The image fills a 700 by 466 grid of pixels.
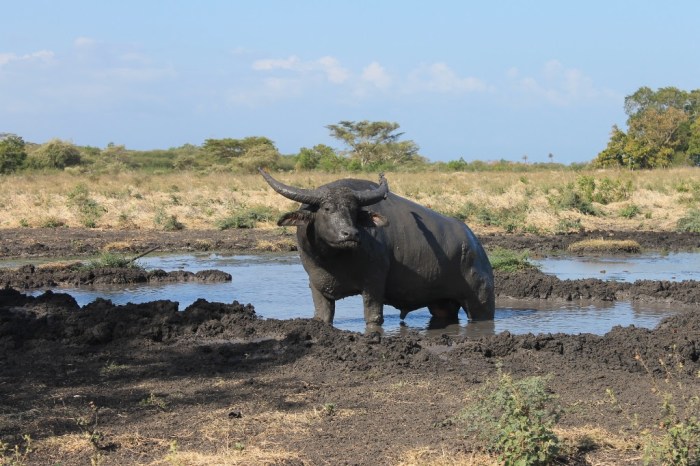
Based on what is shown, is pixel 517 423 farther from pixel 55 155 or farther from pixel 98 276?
pixel 55 155

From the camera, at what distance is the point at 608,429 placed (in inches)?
252

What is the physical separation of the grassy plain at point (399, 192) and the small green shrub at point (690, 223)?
0.03m

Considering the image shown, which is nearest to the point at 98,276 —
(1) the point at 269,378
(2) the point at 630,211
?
(1) the point at 269,378

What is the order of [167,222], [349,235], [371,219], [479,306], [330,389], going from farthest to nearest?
[167,222], [479,306], [371,219], [349,235], [330,389]

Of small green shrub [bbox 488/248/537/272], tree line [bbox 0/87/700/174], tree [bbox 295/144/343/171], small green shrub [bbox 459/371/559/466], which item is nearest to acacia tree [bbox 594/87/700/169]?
tree line [bbox 0/87/700/174]

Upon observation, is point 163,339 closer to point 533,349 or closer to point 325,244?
point 325,244

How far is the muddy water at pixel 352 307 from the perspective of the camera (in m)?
11.6

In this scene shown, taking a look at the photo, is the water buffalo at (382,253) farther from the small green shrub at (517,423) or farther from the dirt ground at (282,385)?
the small green shrub at (517,423)

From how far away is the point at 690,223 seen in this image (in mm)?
25391

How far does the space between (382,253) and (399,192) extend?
24493mm

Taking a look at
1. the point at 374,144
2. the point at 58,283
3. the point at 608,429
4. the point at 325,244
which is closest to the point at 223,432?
the point at 608,429

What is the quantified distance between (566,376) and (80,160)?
60453 mm

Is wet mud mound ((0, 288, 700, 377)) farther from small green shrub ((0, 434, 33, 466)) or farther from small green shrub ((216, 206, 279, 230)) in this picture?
small green shrub ((216, 206, 279, 230))

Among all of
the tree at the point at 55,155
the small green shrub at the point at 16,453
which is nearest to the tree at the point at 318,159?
the tree at the point at 55,155
